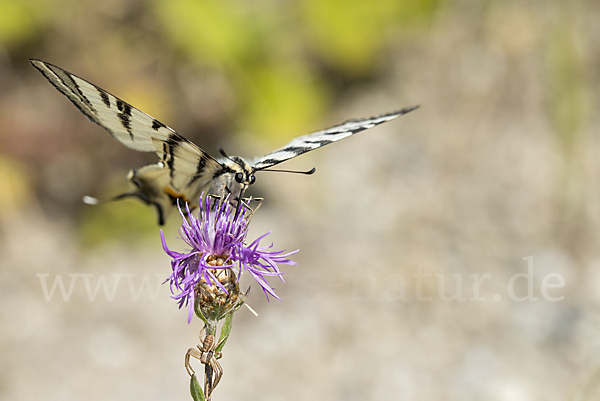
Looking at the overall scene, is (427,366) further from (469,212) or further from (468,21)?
(468,21)

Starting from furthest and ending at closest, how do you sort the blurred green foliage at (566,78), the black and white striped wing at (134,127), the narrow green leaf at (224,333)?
the blurred green foliage at (566,78), the black and white striped wing at (134,127), the narrow green leaf at (224,333)

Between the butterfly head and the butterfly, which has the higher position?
the butterfly

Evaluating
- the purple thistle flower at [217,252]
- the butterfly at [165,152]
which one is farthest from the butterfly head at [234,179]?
the purple thistle flower at [217,252]

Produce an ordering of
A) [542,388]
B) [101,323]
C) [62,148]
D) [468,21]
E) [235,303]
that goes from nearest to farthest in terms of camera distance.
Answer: [235,303]
[542,388]
[101,323]
[62,148]
[468,21]

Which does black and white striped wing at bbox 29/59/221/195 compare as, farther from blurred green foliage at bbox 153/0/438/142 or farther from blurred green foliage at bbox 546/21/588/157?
blurred green foliage at bbox 546/21/588/157

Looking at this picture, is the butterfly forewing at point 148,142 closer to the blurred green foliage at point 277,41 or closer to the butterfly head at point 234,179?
the butterfly head at point 234,179

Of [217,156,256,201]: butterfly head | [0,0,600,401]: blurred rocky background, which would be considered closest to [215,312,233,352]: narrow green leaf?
[217,156,256,201]: butterfly head

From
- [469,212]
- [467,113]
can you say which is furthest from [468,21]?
[469,212]
